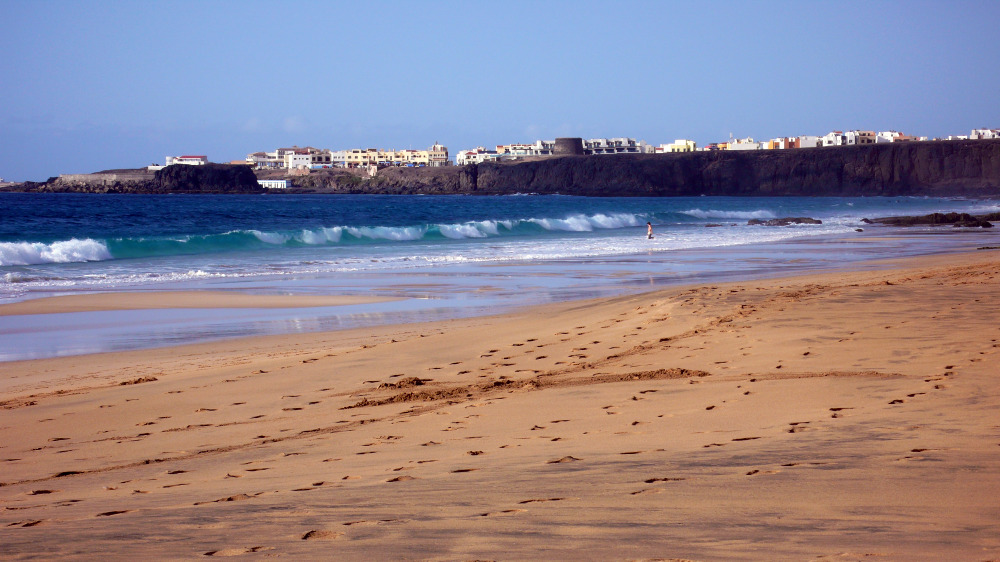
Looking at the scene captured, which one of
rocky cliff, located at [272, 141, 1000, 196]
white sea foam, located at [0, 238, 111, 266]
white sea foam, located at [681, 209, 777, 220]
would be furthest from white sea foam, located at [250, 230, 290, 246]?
rocky cliff, located at [272, 141, 1000, 196]

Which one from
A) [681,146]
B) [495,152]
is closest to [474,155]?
[495,152]

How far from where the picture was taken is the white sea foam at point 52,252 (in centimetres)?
2458

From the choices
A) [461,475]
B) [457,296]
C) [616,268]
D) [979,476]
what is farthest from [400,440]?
[616,268]

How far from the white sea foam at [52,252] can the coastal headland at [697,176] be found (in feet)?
334

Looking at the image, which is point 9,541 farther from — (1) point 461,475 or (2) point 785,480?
(2) point 785,480

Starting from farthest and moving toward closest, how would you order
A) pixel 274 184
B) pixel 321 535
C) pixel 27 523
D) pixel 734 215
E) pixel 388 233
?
pixel 274 184 → pixel 734 215 → pixel 388 233 → pixel 27 523 → pixel 321 535

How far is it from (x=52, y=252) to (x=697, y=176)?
112066 mm

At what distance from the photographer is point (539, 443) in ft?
16.4

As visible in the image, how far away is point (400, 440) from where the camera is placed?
5344 millimetres

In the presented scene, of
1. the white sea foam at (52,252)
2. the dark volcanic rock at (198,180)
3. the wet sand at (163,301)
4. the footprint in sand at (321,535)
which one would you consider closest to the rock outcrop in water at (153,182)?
the dark volcanic rock at (198,180)

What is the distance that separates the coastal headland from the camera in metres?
114

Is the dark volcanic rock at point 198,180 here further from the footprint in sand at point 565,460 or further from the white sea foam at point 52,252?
the footprint in sand at point 565,460

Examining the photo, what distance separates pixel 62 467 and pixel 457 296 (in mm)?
10103

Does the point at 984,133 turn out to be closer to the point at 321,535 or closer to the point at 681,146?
the point at 681,146
